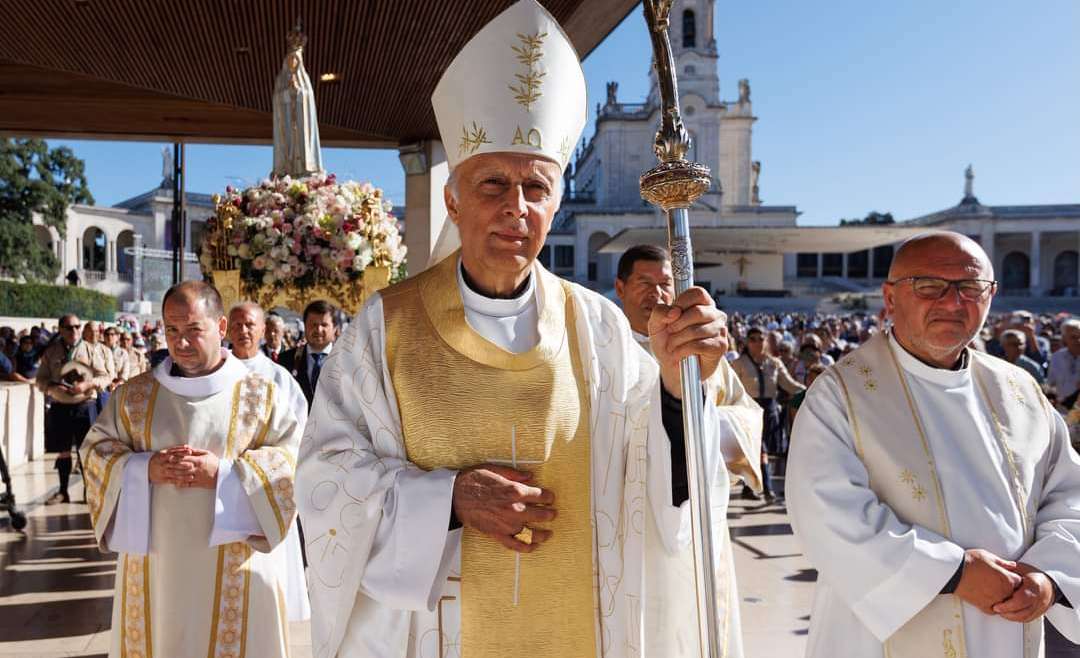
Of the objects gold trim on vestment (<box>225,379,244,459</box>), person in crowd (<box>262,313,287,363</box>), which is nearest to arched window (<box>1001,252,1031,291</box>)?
person in crowd (<box>262,313,287,363</box>)

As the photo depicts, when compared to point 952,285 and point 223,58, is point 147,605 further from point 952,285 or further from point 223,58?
point 223,58

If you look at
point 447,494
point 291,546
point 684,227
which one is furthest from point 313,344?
point 684,227

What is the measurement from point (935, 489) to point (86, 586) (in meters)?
5.46

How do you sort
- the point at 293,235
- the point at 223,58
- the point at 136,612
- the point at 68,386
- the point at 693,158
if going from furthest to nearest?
the point at 693,158
the point at 223,58
the point at 68,386
the point at 293,235
the point at 136,612

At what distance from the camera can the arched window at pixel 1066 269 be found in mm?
60906

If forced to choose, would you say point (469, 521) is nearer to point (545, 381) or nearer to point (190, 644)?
point (545, 381)

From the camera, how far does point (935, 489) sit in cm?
253

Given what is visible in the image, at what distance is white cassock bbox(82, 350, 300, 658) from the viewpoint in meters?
3.25

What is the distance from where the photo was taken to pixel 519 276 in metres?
2.27

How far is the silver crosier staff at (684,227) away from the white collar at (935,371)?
1216 mm

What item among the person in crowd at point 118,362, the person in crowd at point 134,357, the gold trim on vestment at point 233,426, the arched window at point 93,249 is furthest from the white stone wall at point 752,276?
the gold trim on vestment at point 233,426

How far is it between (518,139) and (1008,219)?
216ft

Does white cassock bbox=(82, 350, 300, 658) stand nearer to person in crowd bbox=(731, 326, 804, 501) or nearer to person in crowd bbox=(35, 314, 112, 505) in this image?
person in crowd bbox=(35, 314, 112, 505)

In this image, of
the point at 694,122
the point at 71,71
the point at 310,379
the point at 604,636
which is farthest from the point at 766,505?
the point at 694,122
